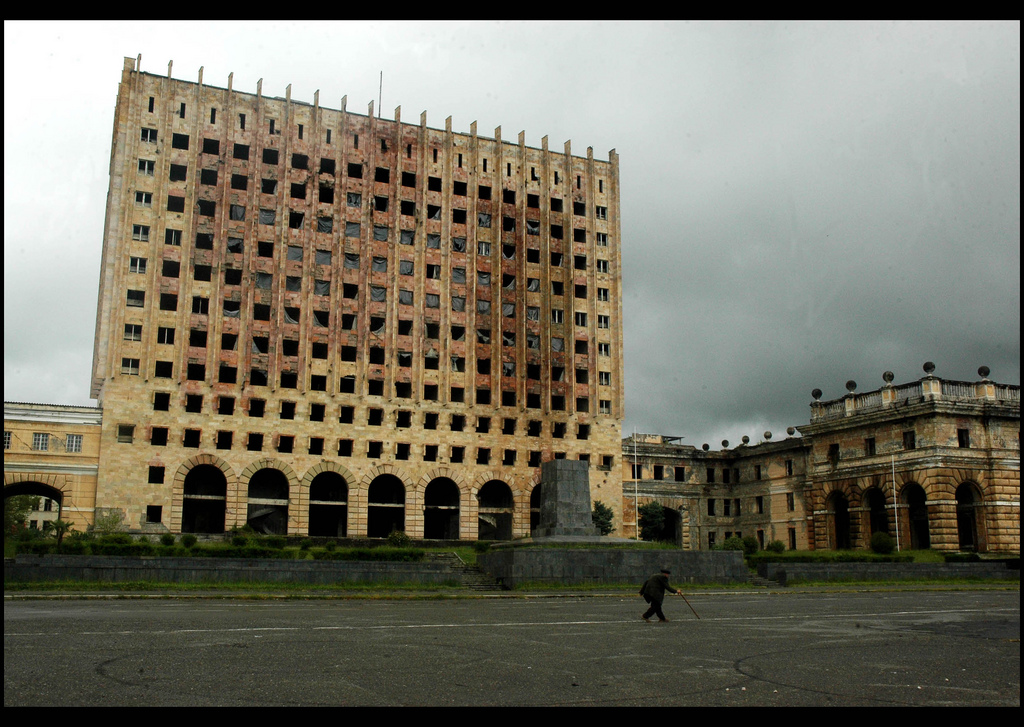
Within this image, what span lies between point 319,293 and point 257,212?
22.4ft

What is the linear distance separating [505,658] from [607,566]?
2466 centimetres

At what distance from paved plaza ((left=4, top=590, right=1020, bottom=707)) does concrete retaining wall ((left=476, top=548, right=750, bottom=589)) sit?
43.0 ft

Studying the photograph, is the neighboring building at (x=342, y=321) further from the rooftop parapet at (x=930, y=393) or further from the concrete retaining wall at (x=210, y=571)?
the concrete retaining wall at (x=210, y=571)

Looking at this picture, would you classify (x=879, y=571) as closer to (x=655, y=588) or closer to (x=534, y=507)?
(x=655, y=588)

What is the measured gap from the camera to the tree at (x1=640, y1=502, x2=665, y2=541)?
65.9 meters

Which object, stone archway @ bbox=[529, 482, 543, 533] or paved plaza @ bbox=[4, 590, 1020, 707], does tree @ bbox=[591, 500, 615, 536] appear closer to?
stone archway @ bbox=[529, 482, 543, 533]

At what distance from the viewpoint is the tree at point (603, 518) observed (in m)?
60.8

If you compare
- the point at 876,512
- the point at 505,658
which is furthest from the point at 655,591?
the point at 876,512

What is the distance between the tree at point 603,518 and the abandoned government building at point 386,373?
253 cm

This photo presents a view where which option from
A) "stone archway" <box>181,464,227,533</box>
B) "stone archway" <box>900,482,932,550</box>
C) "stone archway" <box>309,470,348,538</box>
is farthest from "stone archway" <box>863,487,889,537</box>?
"stone archway" <box>181,464,227,533</box>

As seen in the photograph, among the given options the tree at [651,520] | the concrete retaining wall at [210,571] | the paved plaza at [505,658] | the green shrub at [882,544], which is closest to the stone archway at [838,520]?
the green shrub at [882,544]

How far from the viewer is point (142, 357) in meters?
56.2

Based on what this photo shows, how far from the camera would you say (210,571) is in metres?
30.9
